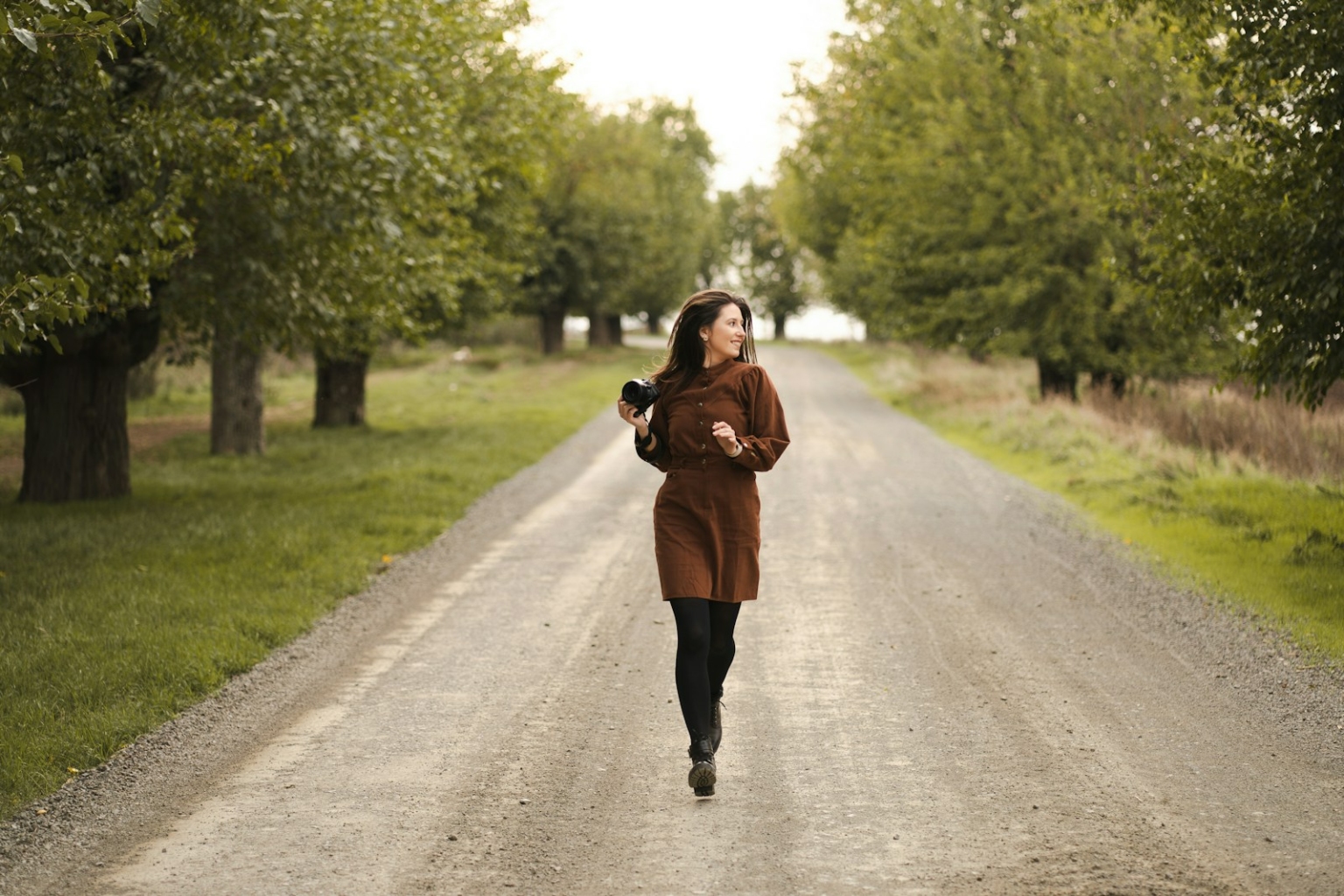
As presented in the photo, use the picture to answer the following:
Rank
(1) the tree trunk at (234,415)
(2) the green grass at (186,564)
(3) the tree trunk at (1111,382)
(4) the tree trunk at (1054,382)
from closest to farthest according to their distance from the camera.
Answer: (2) the green grass at (186,564) < (1) the tree trunk at (234,415) < (3) the tree trunk at (1111,382) < (4) the tree trunk at (1054,382)

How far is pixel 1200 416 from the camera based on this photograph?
1959cm

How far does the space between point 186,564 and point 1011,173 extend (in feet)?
59.7

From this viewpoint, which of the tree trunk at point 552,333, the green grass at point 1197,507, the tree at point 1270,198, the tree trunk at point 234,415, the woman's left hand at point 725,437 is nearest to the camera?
the woman's left hand at point 725,437

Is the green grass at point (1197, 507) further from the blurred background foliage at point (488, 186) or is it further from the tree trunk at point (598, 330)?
the tree trunk at point (598, 330)

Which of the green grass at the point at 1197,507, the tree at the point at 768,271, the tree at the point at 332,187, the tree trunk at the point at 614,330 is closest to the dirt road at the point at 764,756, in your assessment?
the green grass at the point at 1197,507

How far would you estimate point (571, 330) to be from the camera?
85.1 metres

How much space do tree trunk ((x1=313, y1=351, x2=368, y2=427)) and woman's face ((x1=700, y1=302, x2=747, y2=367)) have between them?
21145 mm

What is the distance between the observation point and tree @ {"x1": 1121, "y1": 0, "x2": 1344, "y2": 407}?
29.9ft

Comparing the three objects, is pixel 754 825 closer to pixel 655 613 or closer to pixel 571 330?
pixel 655 613

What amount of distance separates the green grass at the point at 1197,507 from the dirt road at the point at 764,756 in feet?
1.81

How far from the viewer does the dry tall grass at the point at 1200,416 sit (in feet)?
50.8

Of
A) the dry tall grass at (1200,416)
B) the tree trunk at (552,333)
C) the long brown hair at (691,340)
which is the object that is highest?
the tree trunk at (552,333)

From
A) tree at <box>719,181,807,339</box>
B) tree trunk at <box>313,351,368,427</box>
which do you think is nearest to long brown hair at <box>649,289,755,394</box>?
tree trunk at <box>313,351,368,427</box>

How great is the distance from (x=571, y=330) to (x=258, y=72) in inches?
2889
